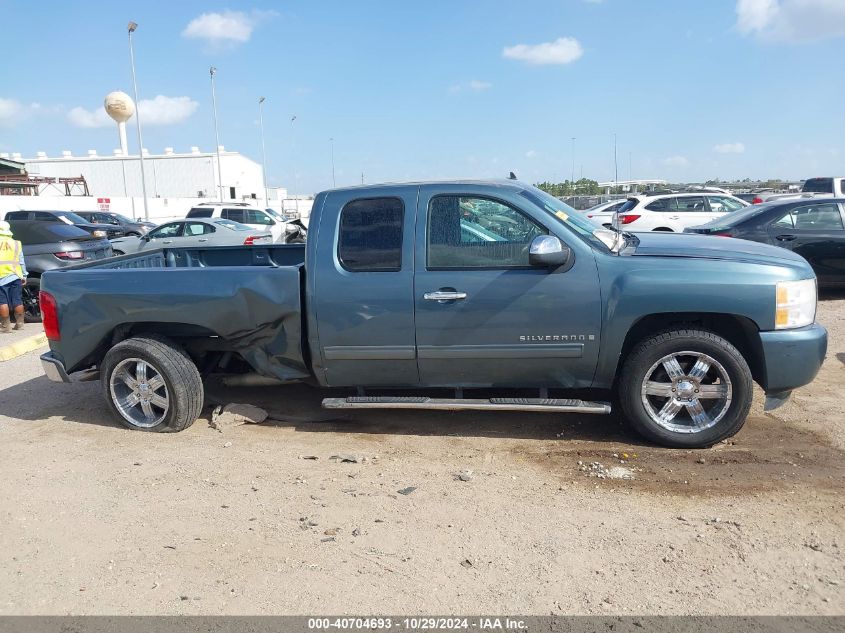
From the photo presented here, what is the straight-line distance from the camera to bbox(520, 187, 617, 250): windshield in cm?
453

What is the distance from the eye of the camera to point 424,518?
371 centimetres

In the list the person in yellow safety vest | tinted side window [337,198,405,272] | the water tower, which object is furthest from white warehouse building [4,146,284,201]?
tinted side window [337,198,405,272]

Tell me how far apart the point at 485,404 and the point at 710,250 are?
73.9 inches

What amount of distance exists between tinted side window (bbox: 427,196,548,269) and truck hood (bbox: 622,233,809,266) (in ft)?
2.43

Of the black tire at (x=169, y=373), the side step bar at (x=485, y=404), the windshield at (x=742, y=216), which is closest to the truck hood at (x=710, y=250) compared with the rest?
the side step bar at (x=485, y=404)

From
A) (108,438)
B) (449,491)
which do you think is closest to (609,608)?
(449,491)

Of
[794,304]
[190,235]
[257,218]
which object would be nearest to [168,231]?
[190,235]

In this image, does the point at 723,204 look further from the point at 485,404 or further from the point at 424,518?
the point at 424,518

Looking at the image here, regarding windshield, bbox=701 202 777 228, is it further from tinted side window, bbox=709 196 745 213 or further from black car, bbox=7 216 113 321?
black car, bbox=7 216 113 321

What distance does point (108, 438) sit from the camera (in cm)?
515

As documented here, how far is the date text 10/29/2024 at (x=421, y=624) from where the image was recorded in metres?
2.79

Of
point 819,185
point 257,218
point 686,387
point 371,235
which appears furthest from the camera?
point 257,218

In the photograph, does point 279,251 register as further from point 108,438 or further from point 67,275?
point 108,438

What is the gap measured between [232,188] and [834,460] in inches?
2752
